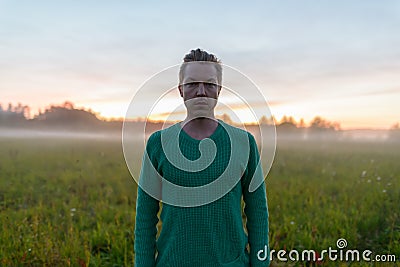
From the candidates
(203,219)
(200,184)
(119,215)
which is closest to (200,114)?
(200,184)

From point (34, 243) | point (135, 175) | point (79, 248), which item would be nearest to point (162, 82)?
point (135, 175)

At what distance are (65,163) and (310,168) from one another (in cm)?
670

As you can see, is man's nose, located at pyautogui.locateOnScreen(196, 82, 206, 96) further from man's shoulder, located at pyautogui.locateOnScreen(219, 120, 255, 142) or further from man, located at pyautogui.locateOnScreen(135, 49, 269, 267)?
man's shoulder, located at pyautogui.locateOnScreen(219, 120, 255, 142)

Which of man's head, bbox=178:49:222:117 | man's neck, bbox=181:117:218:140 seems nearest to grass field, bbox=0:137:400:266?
man's neck, bbox=181:117:218:140

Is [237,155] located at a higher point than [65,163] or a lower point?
higher

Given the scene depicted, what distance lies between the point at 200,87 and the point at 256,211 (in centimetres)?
72

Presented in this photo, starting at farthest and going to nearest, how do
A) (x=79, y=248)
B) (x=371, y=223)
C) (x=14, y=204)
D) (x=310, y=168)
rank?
(x=310, y=168), (x=14, y=204), (x=371, y=223), (x=79, y=248)

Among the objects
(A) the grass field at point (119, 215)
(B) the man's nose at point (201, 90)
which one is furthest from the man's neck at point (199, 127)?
(A) the grass field at point (119, 215)

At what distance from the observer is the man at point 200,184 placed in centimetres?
153

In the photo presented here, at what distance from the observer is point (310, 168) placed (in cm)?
809

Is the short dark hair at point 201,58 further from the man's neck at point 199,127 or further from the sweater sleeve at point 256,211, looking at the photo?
the sweater sleeve at point 256,211

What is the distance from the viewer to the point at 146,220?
5.46 ft

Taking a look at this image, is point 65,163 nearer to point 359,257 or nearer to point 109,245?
point 109,245

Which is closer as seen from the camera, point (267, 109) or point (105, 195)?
point (267, 109)
